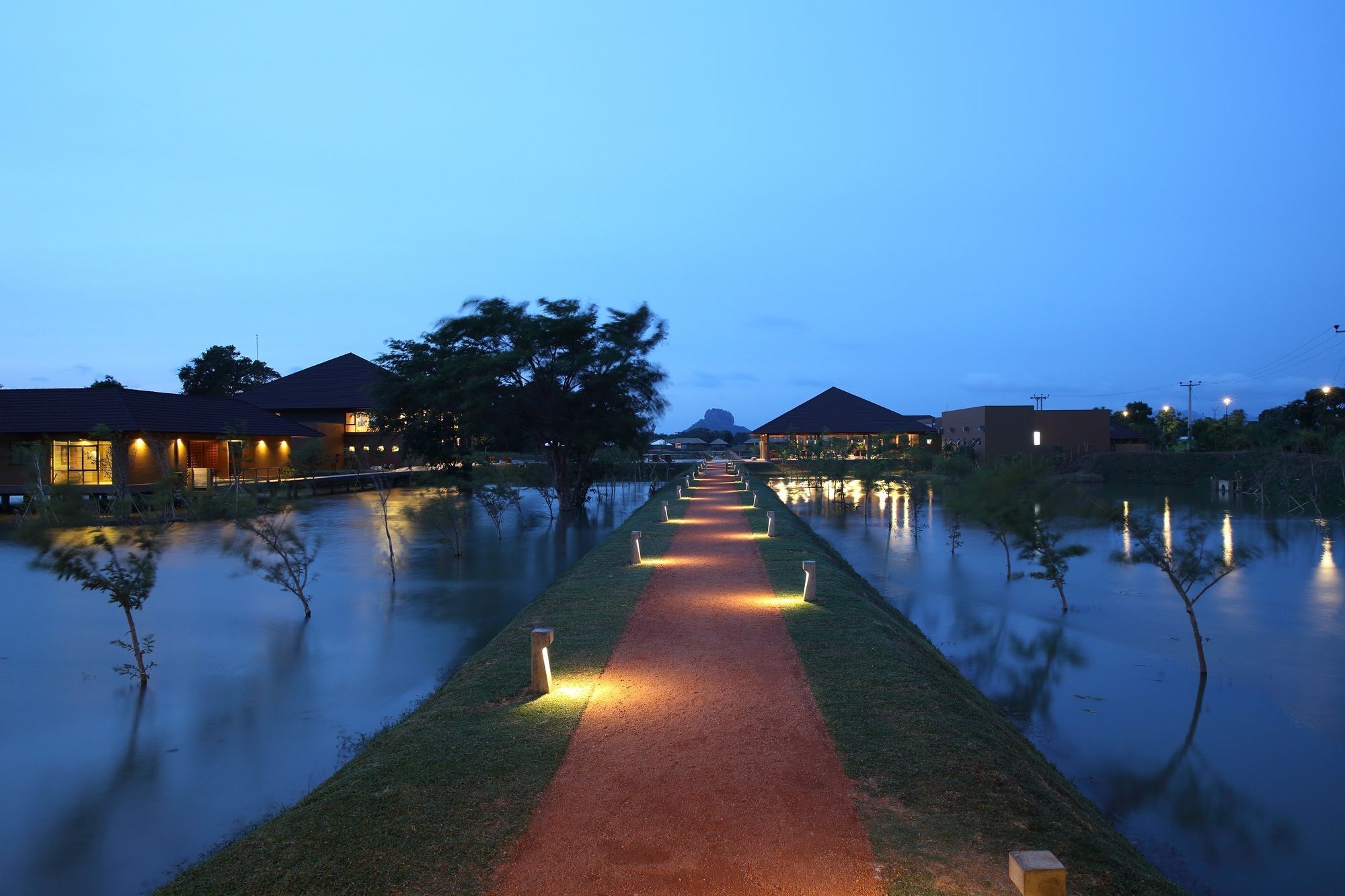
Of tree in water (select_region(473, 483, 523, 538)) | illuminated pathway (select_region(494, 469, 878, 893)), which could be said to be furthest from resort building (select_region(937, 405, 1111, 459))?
illuminated pathway (select_region(494, 469, 878, 893))

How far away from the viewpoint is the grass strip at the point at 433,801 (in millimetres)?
4203

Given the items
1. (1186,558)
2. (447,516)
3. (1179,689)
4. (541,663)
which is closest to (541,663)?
(541,663)

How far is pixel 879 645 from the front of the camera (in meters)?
8.61

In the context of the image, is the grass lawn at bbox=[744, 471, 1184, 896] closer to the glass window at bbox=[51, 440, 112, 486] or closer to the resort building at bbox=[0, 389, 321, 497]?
the resort building at bbox=[0, 389, 321, 497]

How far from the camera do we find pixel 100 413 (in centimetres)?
3012

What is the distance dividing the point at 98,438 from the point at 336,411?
20705 mm

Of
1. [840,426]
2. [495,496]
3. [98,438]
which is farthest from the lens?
[840,426]

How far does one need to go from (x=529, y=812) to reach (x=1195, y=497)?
134ft

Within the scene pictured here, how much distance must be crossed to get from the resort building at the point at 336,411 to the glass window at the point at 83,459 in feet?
55.7

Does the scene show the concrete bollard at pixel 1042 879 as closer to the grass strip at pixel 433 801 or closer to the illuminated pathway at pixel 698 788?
the illuminated pathway at pixel 698 788

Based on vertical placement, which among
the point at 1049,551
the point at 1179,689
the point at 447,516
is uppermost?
the point at 447,516

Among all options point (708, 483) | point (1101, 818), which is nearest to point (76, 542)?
point (1101, 818)

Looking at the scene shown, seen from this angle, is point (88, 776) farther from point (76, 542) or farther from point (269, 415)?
point (269, 415)

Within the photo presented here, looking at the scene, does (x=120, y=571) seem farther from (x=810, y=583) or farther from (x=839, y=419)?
(x=839, y=419)
